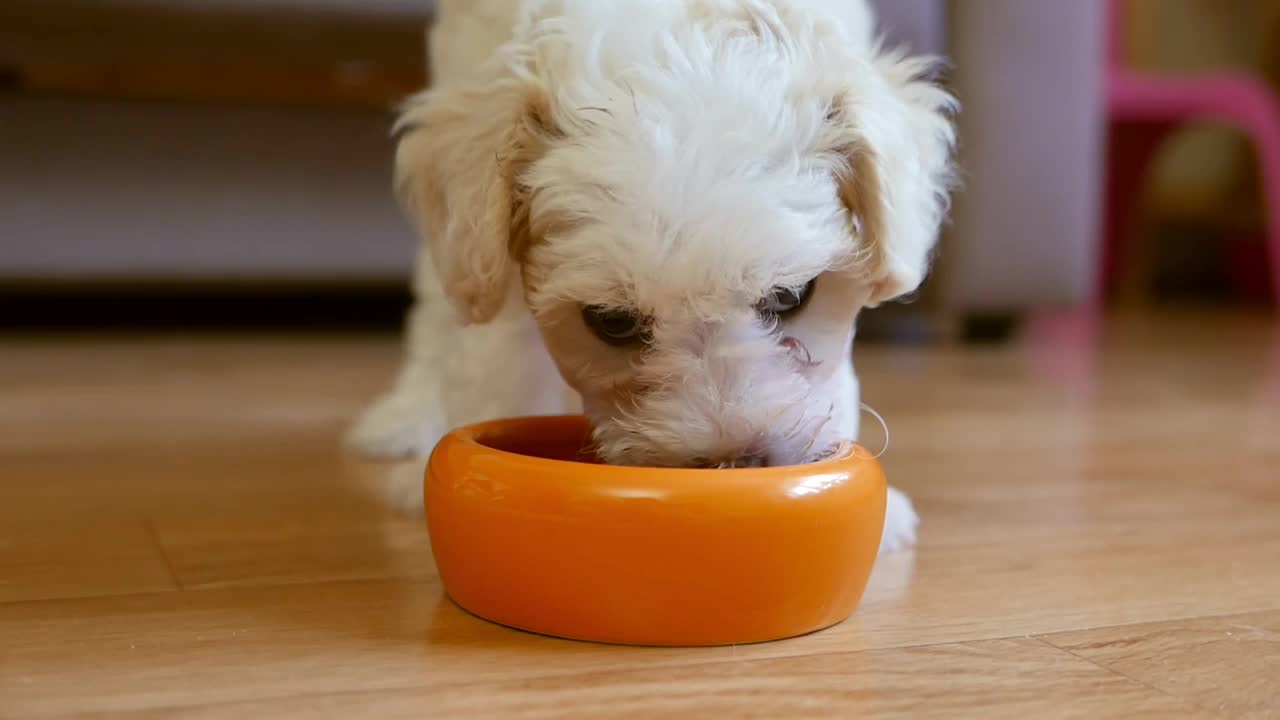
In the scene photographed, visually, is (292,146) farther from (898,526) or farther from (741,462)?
(741,462)

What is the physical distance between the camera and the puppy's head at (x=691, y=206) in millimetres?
1362

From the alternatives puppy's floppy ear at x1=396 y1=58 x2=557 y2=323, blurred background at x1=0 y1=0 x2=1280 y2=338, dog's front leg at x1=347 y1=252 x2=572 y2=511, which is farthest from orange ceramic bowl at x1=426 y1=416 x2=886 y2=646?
blurred background at x1=0 y1=0 x2=1280 y2=338

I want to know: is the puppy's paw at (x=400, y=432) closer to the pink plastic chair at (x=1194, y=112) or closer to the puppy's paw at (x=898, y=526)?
the puppy's paw at (x=898, y=526)

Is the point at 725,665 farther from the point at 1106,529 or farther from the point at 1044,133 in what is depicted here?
the point at 1044,133

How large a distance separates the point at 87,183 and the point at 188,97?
1.16 ft

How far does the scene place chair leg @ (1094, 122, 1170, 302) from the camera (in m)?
5.89

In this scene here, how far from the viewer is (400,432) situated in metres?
2.33

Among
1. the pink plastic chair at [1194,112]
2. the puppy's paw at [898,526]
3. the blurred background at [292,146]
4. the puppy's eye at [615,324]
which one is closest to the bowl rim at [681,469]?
the puppy's eye at [615,324]

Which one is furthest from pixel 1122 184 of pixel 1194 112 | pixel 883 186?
pixel 883 186

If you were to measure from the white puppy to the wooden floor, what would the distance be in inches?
8.6

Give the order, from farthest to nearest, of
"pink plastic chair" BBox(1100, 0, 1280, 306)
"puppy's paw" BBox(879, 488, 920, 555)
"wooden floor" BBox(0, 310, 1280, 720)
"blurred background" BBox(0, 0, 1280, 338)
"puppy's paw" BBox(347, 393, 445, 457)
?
"pink plastic chair" BBox(1100, 0, 1280, 306), "blurred background" BBox(0, 0, 1280, 338), "puppy's paw" BBox(347, 393, 445, 457), "puppy's paw" BBox(879, 488, 920, 555), "wooden floor" BBox(0, 310, 1280, 720)

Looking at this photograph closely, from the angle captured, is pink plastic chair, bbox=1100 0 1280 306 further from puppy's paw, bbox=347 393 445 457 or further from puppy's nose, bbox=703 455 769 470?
puppy's nose, bbox=703 455 769 470


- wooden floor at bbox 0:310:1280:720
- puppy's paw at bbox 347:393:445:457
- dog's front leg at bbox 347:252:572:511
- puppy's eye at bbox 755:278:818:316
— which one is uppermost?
puppy's eye at bbox 755:278:818:316

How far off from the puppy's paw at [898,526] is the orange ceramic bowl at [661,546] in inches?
13.4
